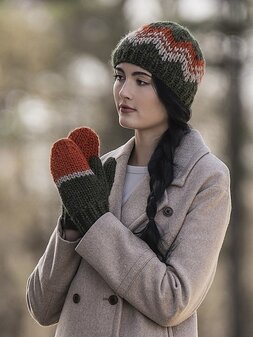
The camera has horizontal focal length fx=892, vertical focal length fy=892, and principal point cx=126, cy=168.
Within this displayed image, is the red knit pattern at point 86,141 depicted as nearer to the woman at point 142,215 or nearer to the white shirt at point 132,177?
the woman at point 142,215

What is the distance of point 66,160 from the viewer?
2.61 metres

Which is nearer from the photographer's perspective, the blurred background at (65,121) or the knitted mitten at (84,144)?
the knitted mitten at (84,144)

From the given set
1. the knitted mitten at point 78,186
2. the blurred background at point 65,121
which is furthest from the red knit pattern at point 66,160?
the blurred background at point 65,121

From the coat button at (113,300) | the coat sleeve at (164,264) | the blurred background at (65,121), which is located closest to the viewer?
the coat sleeve at (164,264)

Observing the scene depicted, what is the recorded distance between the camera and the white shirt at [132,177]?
2.75m

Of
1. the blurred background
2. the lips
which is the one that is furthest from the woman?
the blurred background

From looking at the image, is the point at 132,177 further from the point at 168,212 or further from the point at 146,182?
the point at 168,212

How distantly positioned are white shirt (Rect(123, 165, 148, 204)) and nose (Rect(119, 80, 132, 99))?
25 cm

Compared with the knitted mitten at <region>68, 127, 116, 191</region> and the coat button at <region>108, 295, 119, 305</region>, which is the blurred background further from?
the coat button at <region>108, 295, 119, 305</region>

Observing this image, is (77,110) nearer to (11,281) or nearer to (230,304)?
(11,281)

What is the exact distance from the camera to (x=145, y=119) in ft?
8.79

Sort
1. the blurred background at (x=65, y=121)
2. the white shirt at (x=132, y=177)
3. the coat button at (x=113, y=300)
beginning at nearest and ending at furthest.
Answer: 1. the coat button at (x=113, y=300)
2. the white shirt at (x=132, y=177)
3. the blurred background at (x=65, y=121)

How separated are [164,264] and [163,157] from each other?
1.16ft

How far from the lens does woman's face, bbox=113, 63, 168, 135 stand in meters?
2.65
